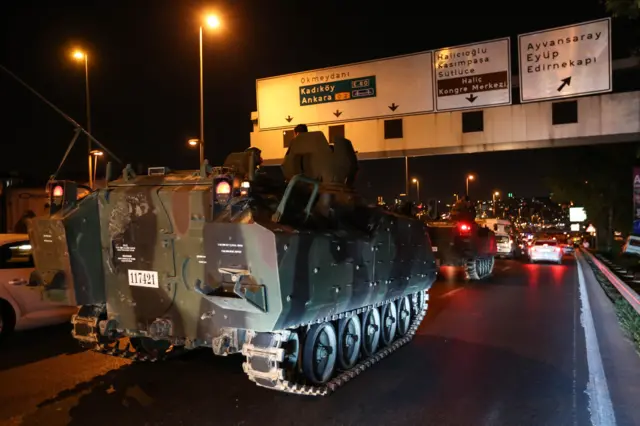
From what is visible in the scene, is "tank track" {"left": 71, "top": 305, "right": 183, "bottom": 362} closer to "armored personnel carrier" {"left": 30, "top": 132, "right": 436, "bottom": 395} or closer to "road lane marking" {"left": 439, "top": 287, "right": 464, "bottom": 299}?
"armored personnel carrier" {"left": 30, "top": 132, "right": 436, "bottom": 395}

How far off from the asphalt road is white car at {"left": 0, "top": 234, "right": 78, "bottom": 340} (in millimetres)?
353

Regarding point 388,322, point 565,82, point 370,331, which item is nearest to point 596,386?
point 370,331

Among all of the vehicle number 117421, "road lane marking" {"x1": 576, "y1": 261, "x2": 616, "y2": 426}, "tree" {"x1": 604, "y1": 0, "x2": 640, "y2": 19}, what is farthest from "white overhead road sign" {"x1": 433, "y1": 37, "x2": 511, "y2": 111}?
the vehicle number 117421

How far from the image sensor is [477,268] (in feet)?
59.0

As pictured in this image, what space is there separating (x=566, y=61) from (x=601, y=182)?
66.3 ft

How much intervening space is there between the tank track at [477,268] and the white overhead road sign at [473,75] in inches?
188

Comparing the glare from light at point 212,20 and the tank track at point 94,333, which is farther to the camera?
the glare from light at point 212,20

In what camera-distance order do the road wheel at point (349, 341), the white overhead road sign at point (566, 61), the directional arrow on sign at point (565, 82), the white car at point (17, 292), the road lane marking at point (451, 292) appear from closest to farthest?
the road wheel at point (349, 341) < the white car at point (17, 292) < the road lane marking at point (451, 292) < the white overhead road sign at point (566, 61) < the directional arrow on sign at point (565, 82)

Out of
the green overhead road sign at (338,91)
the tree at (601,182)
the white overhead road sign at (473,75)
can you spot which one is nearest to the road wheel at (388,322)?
the white overhead road sign at (473,75)

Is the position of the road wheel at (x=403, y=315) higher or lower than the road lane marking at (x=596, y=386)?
higher

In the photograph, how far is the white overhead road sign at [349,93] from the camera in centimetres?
1712

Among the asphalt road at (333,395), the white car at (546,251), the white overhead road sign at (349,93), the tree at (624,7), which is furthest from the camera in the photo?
the white car at (546,251)

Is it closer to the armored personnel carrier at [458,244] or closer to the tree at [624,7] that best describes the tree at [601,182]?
the armored personnel carrier at [458,244]

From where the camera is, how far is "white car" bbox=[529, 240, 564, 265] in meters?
26.0
